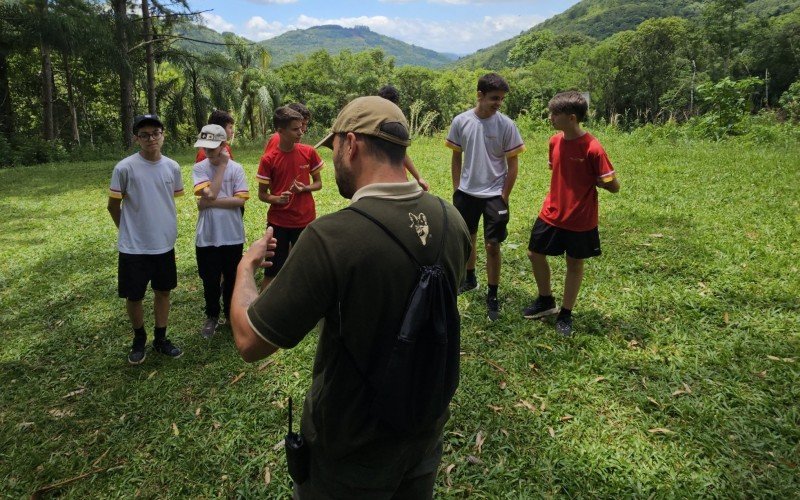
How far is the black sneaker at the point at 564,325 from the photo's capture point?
4.34 meters

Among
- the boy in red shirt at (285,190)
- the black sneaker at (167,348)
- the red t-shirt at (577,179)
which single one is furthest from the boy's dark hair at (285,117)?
the red t-shirt at (577,179)

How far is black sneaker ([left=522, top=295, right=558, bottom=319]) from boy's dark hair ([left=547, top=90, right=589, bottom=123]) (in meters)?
1.77

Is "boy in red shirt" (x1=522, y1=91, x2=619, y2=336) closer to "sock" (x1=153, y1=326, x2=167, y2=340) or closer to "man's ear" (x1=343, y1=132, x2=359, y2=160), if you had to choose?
"man's ear" (x1=343, y1=132, x2=359, y2=160)

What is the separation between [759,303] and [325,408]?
4.86 m

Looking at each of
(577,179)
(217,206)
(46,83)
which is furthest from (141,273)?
(46,83)

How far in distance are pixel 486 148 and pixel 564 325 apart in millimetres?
1782

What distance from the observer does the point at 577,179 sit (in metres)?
3.98

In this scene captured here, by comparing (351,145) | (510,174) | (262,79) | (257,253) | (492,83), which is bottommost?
(257,253)

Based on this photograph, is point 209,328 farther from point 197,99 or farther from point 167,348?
point 197,99

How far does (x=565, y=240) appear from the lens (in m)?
4.14

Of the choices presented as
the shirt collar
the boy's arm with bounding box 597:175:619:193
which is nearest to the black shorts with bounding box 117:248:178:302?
the shirt collar

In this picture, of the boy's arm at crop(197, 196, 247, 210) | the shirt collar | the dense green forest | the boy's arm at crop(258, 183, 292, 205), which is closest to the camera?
the shirt collar

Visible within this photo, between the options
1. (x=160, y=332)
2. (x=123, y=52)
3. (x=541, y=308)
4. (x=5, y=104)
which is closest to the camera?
(x=160, y=332)

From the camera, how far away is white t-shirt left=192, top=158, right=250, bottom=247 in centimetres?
406
